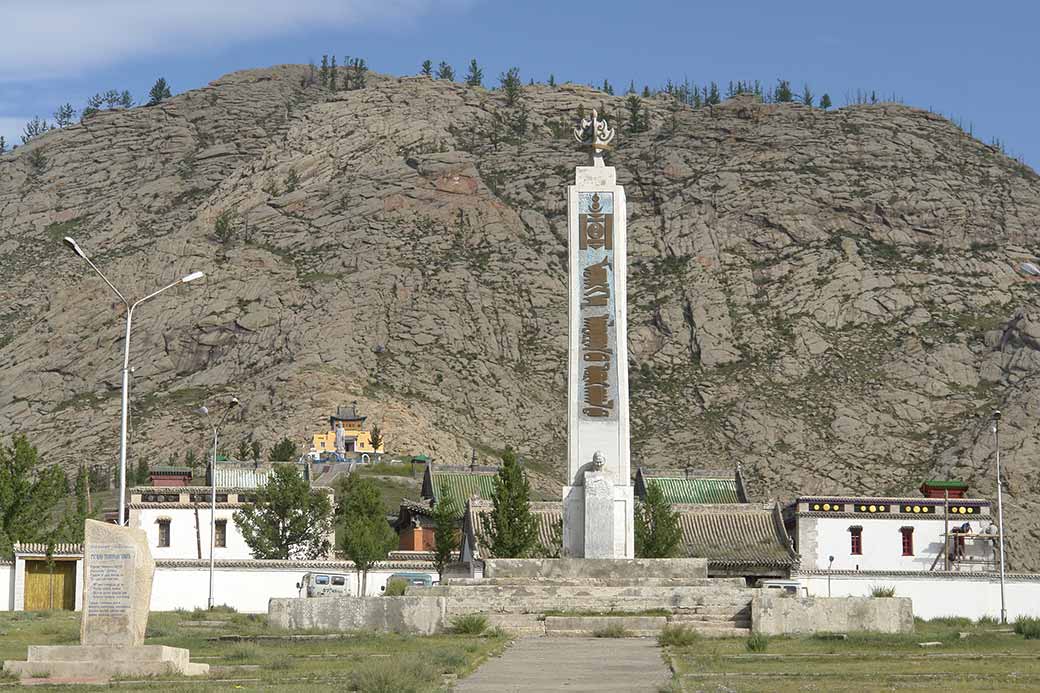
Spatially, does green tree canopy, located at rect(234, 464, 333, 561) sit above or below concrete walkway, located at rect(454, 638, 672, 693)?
above

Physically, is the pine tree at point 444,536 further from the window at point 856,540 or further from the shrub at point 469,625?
the shrub at point 469,625

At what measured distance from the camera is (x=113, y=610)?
90.7 feet

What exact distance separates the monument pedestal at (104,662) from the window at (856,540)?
56.7 meters

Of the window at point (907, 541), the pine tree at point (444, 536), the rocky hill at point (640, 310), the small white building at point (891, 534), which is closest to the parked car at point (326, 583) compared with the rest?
the pine tree at point (444, 536)

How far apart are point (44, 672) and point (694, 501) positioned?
68.0 m

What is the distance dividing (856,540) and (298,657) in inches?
2131

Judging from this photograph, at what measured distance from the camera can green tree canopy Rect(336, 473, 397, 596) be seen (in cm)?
6681

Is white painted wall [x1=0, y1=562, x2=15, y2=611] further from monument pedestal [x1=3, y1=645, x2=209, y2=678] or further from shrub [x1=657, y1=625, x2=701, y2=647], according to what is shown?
monument pedestal [x1=3, y1=645, x2=209, y2=678]

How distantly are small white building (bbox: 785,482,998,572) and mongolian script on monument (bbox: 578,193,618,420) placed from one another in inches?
1400

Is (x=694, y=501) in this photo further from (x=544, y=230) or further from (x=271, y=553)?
(x=544, y=230)

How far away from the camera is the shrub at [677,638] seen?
110 ft

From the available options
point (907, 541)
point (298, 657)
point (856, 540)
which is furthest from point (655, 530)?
point (298, 657)

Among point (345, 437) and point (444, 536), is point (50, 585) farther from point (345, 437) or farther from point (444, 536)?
point (345, 437)

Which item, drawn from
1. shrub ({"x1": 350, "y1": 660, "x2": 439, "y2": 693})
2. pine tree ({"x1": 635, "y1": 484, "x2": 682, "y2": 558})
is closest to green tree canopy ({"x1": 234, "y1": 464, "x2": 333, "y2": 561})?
pine tree ({"x1": 635, "y1": 484, "x2": 682, "y2": 558})
